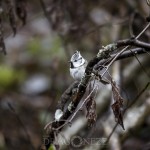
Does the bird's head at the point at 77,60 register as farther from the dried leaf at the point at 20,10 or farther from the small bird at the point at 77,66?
the dried leaf at the point at 20,10

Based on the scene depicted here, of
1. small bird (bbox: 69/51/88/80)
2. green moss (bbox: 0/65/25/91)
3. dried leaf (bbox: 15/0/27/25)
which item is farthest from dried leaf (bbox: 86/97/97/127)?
green moss (bbox: 0/65/25/91)

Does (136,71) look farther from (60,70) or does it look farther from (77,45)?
(60,70)

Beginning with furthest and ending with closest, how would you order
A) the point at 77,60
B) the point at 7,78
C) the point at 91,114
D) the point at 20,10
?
1. the point at 7,78
2. the point at 20,10
3. the point at 77,60
4. the point at 91,114

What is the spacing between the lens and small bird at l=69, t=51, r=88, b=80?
6.53 feet

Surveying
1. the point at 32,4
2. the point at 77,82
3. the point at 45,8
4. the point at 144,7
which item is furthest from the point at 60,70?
the point at 77,82

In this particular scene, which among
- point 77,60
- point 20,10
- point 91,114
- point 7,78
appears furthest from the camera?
point 7,78

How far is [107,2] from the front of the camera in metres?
4.23

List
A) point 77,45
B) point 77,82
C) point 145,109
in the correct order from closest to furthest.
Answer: point 77,82 < point 145,109 < point 77,45

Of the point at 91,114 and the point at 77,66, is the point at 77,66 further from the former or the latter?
the point at 91,114

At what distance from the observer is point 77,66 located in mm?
2018

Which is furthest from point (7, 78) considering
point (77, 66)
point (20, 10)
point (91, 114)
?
point (91, 114)

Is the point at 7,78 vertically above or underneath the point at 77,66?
above

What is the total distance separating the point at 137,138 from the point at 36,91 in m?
2.11

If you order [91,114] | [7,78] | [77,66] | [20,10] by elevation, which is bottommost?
[91,114]
